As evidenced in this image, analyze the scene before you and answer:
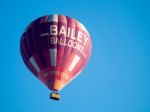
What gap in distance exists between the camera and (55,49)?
1527 inches

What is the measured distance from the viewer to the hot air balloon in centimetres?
3847

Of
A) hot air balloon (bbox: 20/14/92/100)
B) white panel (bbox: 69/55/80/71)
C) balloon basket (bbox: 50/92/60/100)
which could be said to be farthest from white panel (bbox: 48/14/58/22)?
balloon basket (bbox: 50/92/60/100)

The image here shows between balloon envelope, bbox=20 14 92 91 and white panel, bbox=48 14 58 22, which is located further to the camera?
white panel, bbox=48 14 58 22

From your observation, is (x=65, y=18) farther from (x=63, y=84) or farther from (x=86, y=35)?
(x=63, y=84)

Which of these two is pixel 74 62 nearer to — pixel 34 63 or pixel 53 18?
pixel 34 63

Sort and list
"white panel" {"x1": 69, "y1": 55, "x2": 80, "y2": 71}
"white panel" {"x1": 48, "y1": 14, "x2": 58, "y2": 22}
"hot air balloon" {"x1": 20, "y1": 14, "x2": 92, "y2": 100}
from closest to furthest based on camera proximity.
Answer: "hot air balloon" {"x1": 20, "y1": 14, "x2": 92, "y2": 100}, "white panel" {"x1": 69, "y1": 55, "x2": 80, "y2": 71}, "white panel" {"x1": 48, "y1": 14, "x2": 58, "y2": 22}

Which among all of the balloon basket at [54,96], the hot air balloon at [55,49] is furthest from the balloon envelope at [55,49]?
the balloon basket at [54,96]

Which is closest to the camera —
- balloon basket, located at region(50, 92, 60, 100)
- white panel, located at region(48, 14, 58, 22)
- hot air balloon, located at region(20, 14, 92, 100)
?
balloon basket, located at region(50, 92, 60, 100)

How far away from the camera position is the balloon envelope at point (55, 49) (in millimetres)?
38500

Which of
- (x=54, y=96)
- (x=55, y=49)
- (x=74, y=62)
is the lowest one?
(x=54, y=96)

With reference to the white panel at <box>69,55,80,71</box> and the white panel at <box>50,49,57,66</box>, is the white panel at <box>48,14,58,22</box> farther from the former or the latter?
the white panel at <box>69,55,80,71</box>

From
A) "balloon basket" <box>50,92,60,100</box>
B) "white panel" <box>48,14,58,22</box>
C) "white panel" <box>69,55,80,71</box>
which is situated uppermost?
"white panel" <box>48,14,58,22</box>

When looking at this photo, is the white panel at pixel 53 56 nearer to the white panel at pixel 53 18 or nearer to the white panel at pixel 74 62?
the white panel at pixel 74 62

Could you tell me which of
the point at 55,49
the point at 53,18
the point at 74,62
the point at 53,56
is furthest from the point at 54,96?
the point at 53,18
